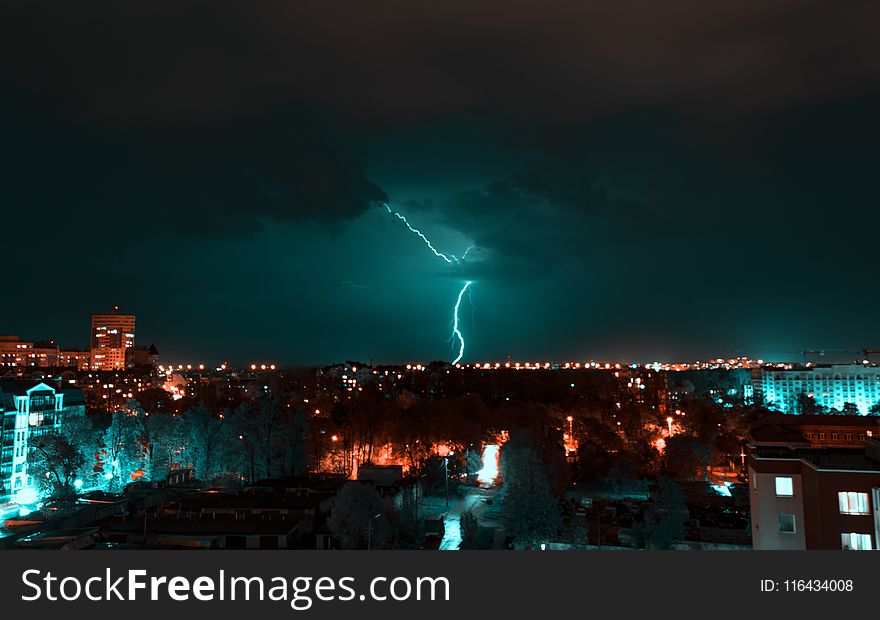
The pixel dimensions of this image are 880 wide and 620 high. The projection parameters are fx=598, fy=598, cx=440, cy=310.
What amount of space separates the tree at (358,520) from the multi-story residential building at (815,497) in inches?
268

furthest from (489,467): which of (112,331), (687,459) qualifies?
(112,331)

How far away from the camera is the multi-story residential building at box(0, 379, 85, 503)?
18.6m

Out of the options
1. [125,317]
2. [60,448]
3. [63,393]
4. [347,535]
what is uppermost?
[125,317]

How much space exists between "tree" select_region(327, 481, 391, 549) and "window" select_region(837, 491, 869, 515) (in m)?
7.75

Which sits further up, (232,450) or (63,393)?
(63,393)

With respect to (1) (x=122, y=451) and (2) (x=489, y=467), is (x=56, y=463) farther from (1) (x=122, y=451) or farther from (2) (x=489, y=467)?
(2) (x=489, y=467)

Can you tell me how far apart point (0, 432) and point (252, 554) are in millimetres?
20407

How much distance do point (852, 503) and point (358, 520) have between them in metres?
8.23

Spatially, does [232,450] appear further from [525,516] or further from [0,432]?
[525,516]

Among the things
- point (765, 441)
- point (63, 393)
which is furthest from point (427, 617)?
point (63, 393)

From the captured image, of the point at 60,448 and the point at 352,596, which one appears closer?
the point at 352,596

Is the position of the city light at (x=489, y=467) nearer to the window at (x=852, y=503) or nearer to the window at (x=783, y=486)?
the window at (x=783, y=486)

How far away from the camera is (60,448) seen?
17484 mm

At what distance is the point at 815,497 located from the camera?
23.9 ft
